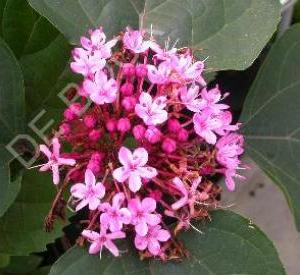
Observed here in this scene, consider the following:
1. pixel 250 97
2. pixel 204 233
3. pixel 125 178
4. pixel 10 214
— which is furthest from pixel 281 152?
pixel 10 214

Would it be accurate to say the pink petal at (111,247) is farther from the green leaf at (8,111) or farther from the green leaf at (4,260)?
the green leaf at (4,260)

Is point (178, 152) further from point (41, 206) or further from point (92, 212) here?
point (41, 206)

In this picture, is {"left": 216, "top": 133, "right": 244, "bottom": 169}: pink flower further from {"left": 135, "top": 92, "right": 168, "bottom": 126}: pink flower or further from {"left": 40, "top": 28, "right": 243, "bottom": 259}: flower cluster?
{"left": 135, "top": 92, "right": 168, "bottom": 126}: pink flower

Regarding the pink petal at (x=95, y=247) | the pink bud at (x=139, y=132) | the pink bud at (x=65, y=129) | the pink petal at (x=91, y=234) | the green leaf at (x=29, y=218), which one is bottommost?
the green leaf at (x=29, y=218)

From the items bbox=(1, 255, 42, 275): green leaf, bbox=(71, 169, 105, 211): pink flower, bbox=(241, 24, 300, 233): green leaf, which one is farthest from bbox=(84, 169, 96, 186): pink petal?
bbox=(1, 255, 42, 275): green leaf

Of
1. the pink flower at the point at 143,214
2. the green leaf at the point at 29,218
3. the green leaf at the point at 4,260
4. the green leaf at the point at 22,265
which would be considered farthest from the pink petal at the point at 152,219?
the green leaf at the point at 22,265

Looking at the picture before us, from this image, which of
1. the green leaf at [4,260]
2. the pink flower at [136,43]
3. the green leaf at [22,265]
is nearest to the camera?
the pink flower at [136,43]

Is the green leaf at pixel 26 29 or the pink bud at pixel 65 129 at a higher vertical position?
the green leaf at pixel 26 29
